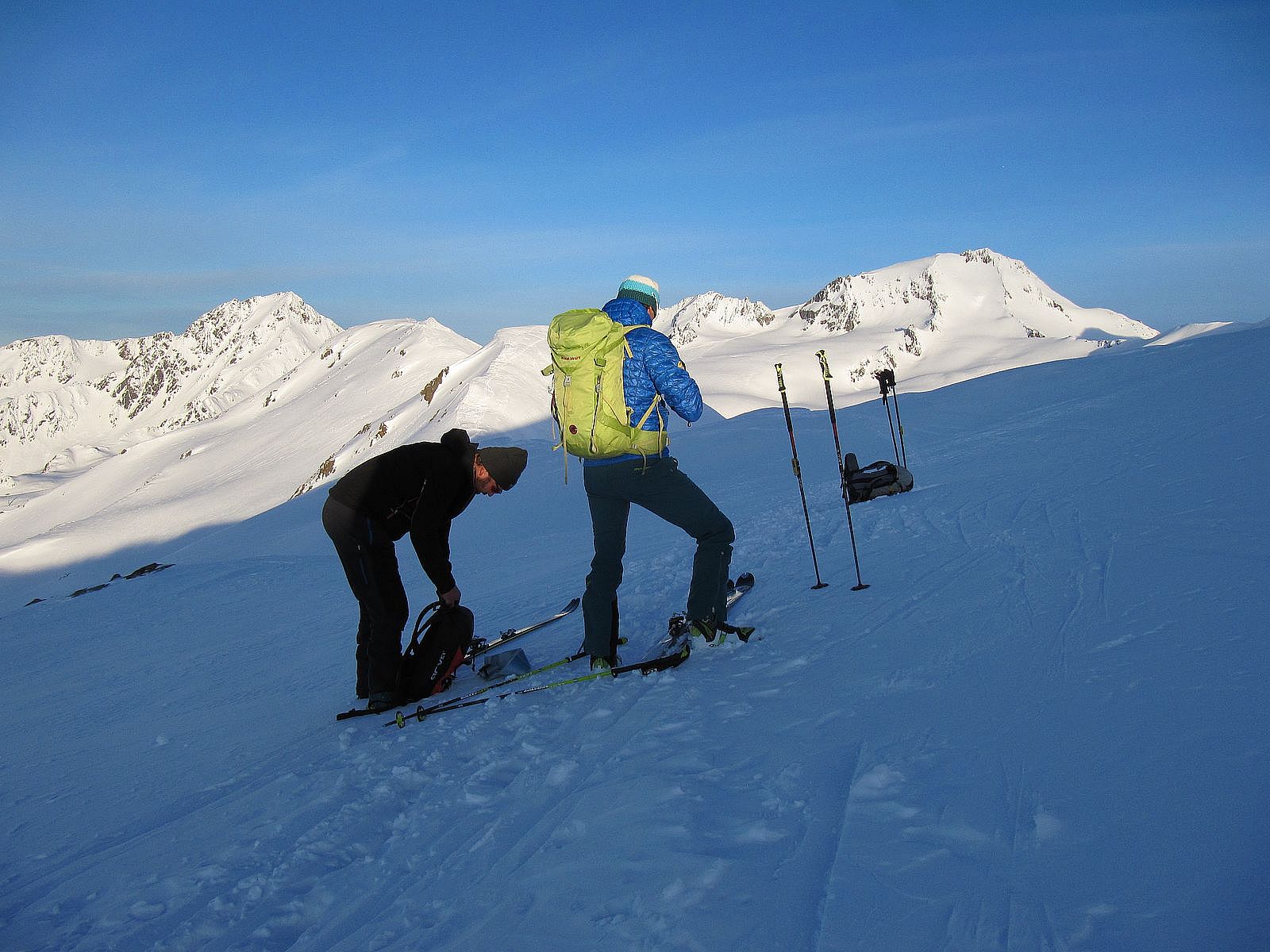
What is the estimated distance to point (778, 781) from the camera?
125 inches

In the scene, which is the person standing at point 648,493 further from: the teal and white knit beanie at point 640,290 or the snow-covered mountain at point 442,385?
the snow-covered mountain at point 442,385

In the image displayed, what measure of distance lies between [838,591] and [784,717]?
2712mm

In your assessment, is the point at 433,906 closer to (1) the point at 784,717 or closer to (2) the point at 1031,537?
(1) the point at 784,717

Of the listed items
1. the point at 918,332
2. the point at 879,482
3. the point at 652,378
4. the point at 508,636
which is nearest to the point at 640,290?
the point at 652,378

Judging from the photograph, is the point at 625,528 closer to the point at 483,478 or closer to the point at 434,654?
the point at 483,478

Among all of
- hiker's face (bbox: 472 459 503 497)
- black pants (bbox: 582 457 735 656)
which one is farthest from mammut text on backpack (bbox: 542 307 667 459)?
hiker's face (bbox: 472 459 503 497)

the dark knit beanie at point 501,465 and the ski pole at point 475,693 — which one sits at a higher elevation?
the dark knit beanie at point 501,465

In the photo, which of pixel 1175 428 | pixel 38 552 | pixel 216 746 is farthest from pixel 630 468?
pixel 38 552

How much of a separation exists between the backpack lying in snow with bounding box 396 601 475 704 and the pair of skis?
23cm

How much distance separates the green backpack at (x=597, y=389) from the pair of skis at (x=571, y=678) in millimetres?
1328

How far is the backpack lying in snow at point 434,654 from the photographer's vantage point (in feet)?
17.6

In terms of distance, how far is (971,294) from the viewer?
182250 mm

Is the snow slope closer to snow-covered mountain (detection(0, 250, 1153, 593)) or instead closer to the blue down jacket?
the blue down jacket

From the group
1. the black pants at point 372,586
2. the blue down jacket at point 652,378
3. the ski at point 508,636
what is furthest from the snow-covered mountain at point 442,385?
the blue down jacket at point 652,378
